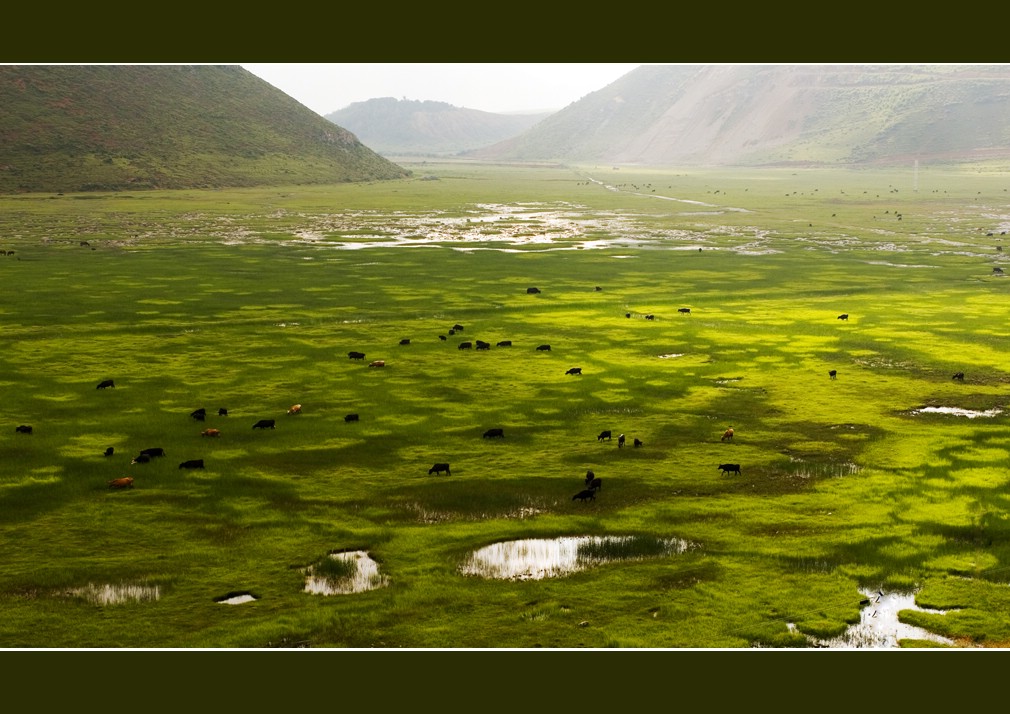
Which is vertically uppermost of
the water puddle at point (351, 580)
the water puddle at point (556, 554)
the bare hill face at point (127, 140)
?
the bare hill face at point (127, 140)

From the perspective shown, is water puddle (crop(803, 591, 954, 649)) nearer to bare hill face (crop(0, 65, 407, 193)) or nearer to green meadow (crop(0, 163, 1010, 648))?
green meadow (crop(0, 163, 1010, 648))

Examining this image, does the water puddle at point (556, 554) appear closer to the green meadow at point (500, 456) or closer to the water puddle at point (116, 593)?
the green meadow at point (500, 456)

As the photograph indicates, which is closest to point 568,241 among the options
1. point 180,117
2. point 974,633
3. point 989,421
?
point 989,421

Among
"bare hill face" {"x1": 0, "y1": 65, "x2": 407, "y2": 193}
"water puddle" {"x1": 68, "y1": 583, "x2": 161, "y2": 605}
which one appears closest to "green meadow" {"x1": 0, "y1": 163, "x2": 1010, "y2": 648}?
"water puddle" {"x1": 68, "y1": 583, "x2": 161, "y2": 605}

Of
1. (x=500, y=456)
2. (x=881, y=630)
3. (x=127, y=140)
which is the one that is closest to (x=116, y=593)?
(x=500, y=456)

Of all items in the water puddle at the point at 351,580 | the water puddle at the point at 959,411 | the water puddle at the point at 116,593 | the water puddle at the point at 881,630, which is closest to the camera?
the water puddle at the point at 881,630

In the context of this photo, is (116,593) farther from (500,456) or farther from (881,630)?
(881,630)

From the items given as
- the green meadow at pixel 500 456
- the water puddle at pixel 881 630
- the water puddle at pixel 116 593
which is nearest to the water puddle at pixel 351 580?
the green meadow at pixel 500 456
